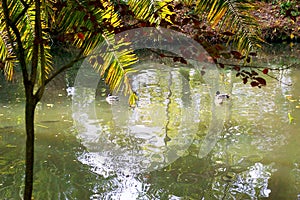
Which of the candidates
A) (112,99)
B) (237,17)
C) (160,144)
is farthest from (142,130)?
(237,17)

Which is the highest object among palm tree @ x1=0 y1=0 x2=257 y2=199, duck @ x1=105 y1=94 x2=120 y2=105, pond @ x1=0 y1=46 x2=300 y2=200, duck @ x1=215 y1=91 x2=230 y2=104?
palm tree @ x1=0 y1=0 x2=257 y2=199

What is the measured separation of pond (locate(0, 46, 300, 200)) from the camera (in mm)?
4297

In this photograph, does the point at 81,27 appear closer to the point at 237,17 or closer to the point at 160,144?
the point at 237,17

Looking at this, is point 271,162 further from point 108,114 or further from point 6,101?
point 6,101

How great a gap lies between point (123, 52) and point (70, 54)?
1214cm

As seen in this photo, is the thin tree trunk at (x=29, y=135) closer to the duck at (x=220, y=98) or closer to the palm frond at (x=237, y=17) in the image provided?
the palm frond at (x=237, y=17)

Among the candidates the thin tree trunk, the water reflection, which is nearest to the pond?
the water reflection

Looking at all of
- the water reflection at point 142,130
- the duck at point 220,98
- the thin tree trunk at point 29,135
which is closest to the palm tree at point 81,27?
the thin tree trunk at point 29,135

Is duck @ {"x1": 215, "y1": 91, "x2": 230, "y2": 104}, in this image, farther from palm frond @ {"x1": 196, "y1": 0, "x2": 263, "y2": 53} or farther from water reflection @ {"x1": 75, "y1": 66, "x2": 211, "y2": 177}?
palm frond @ {"x1": 196, "y1": 0, "x2": 263, "y2": 53}

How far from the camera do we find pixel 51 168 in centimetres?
482

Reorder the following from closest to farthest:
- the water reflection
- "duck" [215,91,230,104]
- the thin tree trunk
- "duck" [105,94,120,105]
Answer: the thin tree trunk → the water reflection → "duck" [215,91,230,104] → "duck" [105,94,120,105]

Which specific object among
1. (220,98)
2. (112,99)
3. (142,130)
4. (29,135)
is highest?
(220,98)

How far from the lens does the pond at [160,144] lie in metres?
4.30

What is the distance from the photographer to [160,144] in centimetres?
554
